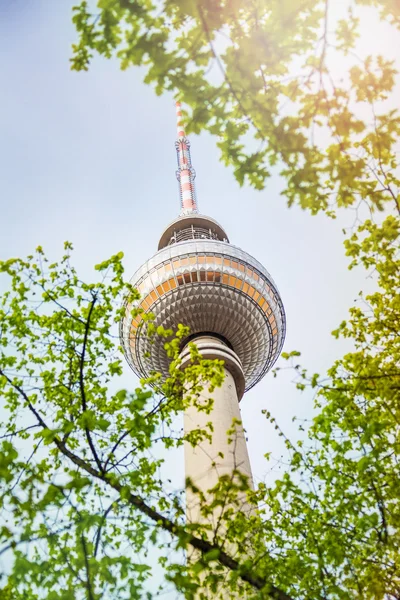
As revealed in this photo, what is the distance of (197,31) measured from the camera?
449 cm

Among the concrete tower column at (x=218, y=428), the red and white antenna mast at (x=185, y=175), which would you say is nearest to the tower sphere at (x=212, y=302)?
the concrete tower column at (x=218, y=428)

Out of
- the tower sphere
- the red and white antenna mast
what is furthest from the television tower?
the red and white antenna mast

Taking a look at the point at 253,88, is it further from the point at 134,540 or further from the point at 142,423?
the point at 134,540

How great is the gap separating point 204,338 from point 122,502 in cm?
1531

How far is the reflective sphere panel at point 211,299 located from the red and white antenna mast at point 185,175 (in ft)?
24.3

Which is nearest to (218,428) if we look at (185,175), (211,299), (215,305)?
(215,305)

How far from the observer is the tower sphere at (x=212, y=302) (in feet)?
69.7

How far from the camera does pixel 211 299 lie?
21.1m

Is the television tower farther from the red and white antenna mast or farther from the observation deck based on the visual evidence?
the red and white antenna mast

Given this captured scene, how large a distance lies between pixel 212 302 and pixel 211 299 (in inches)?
5.9

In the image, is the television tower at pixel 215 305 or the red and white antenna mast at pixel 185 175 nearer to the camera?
the television tower at pixel 215 305

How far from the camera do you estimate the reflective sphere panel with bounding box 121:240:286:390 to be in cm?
2125

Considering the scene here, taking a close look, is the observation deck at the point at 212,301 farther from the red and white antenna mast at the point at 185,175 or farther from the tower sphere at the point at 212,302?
the red and white antenna mast at the point at 185,175

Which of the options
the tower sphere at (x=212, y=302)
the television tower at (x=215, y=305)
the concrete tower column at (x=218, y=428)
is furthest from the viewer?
the tower sphere at (x=212, y=302)
